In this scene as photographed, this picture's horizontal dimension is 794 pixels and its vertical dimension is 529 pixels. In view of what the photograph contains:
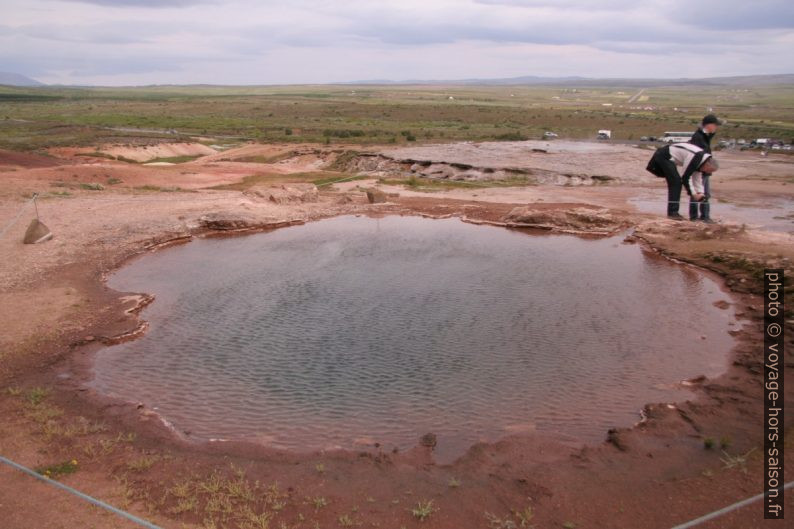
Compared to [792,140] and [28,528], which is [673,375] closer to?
[28,528]

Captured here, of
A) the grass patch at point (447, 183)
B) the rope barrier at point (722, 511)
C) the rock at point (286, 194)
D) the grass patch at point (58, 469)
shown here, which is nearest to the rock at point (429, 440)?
the rope barrier at point (722, 511)

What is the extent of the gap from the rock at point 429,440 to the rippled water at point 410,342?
5.9 inches

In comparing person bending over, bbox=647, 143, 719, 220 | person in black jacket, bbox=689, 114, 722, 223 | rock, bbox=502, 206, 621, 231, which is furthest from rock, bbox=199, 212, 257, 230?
person in black jacket, bbox=689, 114, 722, 223

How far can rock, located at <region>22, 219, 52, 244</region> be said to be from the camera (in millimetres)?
15703

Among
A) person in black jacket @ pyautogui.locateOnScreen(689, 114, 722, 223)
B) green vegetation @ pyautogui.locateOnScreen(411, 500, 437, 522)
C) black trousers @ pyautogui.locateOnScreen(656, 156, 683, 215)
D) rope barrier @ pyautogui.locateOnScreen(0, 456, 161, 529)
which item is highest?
person in black jacket @ pyautogui.locateOnScreen(689, 114, 722, 223)

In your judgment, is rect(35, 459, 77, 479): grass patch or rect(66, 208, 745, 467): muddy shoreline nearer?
rect(35, 459, 77, 479): grass patch

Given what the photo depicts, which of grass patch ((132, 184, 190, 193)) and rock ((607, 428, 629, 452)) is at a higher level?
grass patch ((132, 184, 190, 193))

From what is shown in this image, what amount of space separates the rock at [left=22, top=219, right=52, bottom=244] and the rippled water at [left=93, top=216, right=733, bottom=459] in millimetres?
2746

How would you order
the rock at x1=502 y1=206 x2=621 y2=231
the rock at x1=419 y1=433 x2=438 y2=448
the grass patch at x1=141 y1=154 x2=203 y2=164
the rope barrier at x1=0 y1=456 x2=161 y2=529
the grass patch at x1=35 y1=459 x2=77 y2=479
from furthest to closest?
the grass patch at x1=141 y1=154 x2=203 y2=164 → the rock at x1=502 y1=206 x2=621 y2=231 → the rock at x1=419 y1=433 x2=438 y2=448 → the grass patch at x1=35 y1=459 x2=77 y2=479 → the rope barrier at x1=0 y1=456 x2=161 y2=529

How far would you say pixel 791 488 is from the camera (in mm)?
5824

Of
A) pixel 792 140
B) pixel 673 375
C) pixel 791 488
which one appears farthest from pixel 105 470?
pixel 792 140

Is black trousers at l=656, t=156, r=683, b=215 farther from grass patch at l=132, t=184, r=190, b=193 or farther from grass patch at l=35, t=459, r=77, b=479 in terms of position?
grass patch at l=132, t=184, r=190, b=193

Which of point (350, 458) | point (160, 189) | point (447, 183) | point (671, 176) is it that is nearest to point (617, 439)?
point (350, 458)

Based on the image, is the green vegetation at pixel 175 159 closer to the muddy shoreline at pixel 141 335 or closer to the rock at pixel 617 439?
the muddy shoreline at pixel 141 335
